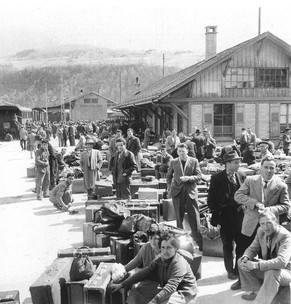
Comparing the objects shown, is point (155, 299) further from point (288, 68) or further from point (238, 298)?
point (288, 68)

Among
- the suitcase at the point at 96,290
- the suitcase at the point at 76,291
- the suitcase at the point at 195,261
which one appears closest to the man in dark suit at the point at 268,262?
the suitcase at the point at 195,261

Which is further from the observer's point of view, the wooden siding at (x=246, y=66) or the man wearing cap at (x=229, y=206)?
the wooden siding at (x=246, y=66)

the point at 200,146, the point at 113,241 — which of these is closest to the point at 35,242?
the point at 113,241

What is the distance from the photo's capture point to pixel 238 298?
5.76 meters

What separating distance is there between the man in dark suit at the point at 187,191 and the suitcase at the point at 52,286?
2537 mm

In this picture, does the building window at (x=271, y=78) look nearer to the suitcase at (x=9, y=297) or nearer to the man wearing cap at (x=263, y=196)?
the man wearing cap at (x=263, y=196)

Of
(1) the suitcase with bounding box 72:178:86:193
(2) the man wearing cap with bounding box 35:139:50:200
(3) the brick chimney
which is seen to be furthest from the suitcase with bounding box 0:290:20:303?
(3) the brick chimney

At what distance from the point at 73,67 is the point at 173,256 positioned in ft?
475

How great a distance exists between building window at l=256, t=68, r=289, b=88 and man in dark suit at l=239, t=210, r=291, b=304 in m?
18.9

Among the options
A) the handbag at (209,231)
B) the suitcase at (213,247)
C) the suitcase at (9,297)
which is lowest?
the suitcase at (213,247)

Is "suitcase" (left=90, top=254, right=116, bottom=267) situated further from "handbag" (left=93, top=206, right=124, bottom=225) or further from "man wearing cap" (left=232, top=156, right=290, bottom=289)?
"man wearing cap" (left=232, top=156, right=290, bottom=289)

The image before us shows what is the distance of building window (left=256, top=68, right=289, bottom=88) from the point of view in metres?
23.0

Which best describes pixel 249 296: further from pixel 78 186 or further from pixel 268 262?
pixel 78 186

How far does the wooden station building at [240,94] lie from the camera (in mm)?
22172
